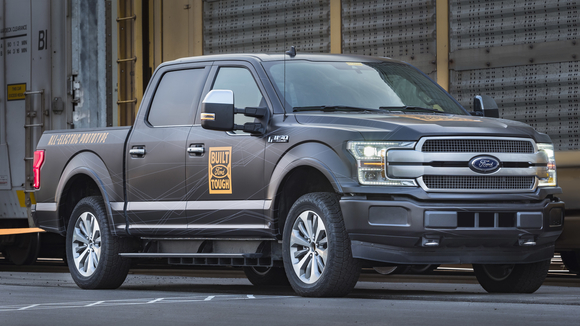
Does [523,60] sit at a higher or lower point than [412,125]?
higher

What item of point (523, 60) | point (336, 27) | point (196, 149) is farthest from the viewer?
point (336, 27)

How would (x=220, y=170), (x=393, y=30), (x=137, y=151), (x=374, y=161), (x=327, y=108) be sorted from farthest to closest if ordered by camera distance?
(x=393, y=30) < (x=137, y=151) < (x=220, y=170) < (x=327, y=108) < (x=374, y=161)

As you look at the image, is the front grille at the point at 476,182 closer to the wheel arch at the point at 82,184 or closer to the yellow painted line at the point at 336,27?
the wheel arch at the point at 82,184

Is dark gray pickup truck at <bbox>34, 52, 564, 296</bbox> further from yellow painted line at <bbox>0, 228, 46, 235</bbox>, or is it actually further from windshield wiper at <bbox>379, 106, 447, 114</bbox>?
yellow painted line at <bbox>0, 228, 46, 235</bbox>

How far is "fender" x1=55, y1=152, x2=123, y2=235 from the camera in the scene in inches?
373

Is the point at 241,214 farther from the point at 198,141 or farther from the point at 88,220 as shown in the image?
the point at 88,220

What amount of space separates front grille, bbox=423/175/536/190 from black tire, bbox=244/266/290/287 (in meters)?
2.98

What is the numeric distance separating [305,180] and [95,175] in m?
2.47

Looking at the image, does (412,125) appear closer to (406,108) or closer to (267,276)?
(406,108)

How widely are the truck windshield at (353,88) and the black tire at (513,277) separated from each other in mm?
1339

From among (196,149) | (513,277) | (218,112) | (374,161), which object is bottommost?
(513,277)

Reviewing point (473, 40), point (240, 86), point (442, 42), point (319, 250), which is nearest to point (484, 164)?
point (319, 250)

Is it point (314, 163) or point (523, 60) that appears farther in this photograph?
point (523, 60)

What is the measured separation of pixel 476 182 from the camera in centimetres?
738
